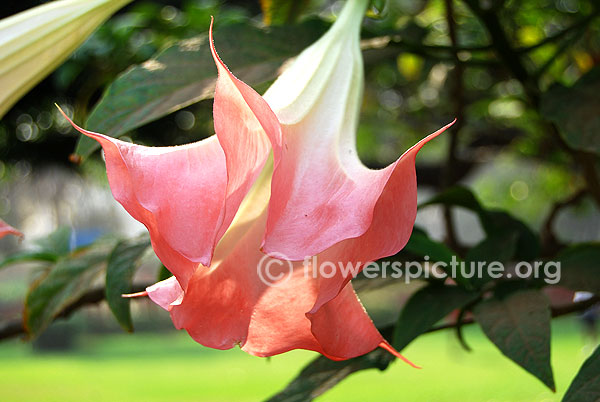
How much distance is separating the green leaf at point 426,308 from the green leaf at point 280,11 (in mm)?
253

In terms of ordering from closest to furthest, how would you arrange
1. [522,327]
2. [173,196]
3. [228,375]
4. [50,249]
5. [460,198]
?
1. [173,196]
2. [522,327]
3. [460,198]
4. [50,249]
5. [228,375]

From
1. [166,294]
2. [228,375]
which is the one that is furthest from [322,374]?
[228,375]

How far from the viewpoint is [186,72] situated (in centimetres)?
39

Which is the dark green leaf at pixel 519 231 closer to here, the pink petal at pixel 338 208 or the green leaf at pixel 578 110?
the green leaf at pixel 578 110

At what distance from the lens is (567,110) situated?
1.36 ft

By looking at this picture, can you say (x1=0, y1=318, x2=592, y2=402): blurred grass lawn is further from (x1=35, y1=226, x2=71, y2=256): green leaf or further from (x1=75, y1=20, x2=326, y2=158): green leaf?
(x1=75, y1=20, x2=326, y2=158): green leaf

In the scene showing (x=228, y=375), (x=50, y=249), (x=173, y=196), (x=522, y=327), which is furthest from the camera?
(x=228, y=375)

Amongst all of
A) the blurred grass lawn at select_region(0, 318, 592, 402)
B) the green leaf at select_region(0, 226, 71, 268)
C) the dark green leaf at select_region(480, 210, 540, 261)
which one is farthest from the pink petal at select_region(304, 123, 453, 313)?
the blurred grass lawn at select_region(0, 318, 592, 402)

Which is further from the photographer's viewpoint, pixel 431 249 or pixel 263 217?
pixel 431 249

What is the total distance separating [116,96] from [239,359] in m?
3.84

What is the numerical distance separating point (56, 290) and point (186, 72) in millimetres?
205

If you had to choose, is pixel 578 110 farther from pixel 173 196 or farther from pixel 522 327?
pixel 173 196

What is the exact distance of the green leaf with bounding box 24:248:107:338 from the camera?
47 cm

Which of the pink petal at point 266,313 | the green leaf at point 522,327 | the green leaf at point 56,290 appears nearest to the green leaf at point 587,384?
the green leaf at point 522,327
